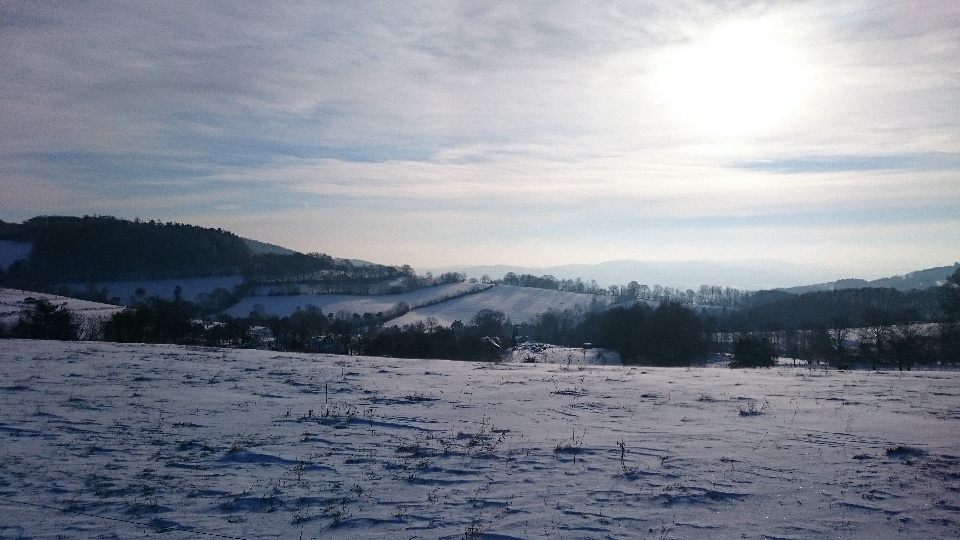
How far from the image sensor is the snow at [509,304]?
397 ft

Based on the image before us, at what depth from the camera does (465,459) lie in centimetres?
→ 959

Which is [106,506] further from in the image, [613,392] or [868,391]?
[868,391]

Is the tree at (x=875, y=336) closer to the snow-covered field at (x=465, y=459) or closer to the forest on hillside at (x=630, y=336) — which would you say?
the forest on hillside at (x=630, y=336)

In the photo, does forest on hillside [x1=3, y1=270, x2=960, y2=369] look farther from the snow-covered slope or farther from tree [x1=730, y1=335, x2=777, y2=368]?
the snow-covered slope

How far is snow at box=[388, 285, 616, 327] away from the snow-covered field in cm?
9272

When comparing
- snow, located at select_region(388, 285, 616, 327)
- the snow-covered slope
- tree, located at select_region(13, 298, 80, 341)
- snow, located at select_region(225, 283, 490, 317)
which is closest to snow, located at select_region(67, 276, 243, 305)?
snow, located at select_region(225, 283, 490, 317)

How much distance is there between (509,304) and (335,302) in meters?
46.1

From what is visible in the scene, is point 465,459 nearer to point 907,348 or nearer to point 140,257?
point 907,348

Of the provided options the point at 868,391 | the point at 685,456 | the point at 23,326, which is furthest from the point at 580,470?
the point at 23,326

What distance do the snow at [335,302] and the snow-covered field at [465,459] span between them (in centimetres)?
8981

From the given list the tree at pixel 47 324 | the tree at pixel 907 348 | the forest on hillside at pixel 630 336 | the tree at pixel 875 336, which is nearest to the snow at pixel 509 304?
the forest on hillside at pixel 630 336

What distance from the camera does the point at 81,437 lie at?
33.6 feet

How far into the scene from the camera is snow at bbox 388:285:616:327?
12088 centimetres

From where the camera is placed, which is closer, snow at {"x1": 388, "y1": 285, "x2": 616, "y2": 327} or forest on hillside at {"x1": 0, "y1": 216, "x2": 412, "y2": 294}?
snow at {"x1": 388, "y1": 285, "x2": 616, "y2": 327}
